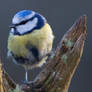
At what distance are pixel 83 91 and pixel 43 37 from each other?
1881mm

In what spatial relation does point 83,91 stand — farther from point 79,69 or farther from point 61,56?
point 61,56

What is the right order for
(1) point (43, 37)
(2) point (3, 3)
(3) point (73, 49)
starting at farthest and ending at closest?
(2) point (3, 3) → (1) point (43, 37) → (3) point (73, 49)

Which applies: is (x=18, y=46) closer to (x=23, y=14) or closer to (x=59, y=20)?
(x=23, y=14)

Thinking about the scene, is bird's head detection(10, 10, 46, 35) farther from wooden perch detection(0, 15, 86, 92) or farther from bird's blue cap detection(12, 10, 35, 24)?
wooden perch detection(0, 15, 86, 92)

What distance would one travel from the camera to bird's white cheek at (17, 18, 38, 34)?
214 cm

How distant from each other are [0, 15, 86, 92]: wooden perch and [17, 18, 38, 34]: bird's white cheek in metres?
0.16

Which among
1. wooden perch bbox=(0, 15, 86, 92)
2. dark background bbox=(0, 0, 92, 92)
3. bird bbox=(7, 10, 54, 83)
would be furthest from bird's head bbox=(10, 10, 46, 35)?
dark background bbox=(0, 0, 92, 92)

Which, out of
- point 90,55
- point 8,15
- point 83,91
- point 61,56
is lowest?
point 83,91

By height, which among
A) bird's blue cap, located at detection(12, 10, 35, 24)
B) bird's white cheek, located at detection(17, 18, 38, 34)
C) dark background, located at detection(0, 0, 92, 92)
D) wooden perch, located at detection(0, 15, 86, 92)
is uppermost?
bird's blue cap, located at detection(12, 10, 35, 24)

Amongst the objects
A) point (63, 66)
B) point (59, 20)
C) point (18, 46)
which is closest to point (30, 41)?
point (18, 46)

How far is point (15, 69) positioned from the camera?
387cm

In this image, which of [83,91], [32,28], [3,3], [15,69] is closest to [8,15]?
[3,3]

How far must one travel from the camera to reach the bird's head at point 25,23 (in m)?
2.12

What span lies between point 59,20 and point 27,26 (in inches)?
80.3
